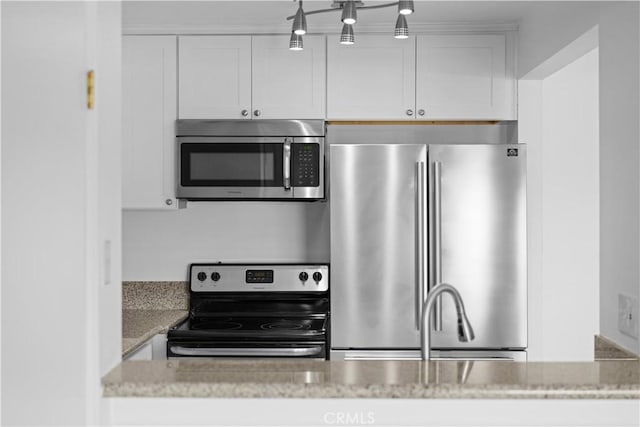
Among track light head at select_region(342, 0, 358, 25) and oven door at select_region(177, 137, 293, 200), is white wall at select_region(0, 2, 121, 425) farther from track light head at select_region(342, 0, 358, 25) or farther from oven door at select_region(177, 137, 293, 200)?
oven door at select_region(177, 137, 293, 200)

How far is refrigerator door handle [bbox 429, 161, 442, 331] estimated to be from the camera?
10.7 ft

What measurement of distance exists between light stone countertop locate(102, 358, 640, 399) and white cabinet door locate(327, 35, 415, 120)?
6.60ft

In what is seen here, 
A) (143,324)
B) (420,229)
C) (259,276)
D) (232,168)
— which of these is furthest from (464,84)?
(143,324)

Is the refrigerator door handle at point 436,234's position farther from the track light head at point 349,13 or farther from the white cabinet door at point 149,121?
the white cabinet door at point 149,121

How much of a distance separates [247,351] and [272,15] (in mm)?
1560

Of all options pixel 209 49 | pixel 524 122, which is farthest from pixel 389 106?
pixel 209 49

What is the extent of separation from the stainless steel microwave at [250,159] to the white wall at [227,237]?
365mm

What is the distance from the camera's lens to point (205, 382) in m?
1.55

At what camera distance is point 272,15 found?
335 centimetres

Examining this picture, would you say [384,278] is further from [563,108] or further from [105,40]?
[105,40]

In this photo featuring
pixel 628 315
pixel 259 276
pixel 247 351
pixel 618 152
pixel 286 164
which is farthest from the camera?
pixel 259 276

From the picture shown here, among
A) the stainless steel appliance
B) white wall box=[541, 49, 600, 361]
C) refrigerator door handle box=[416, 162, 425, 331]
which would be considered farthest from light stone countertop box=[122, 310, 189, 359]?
white wall box=[541, 49, 600, 361]

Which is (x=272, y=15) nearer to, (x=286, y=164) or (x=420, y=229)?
(x=286, y=164)

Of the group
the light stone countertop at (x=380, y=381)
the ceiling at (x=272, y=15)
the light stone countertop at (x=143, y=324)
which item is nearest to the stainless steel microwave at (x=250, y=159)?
the ceiling at (x=272, y=15)
